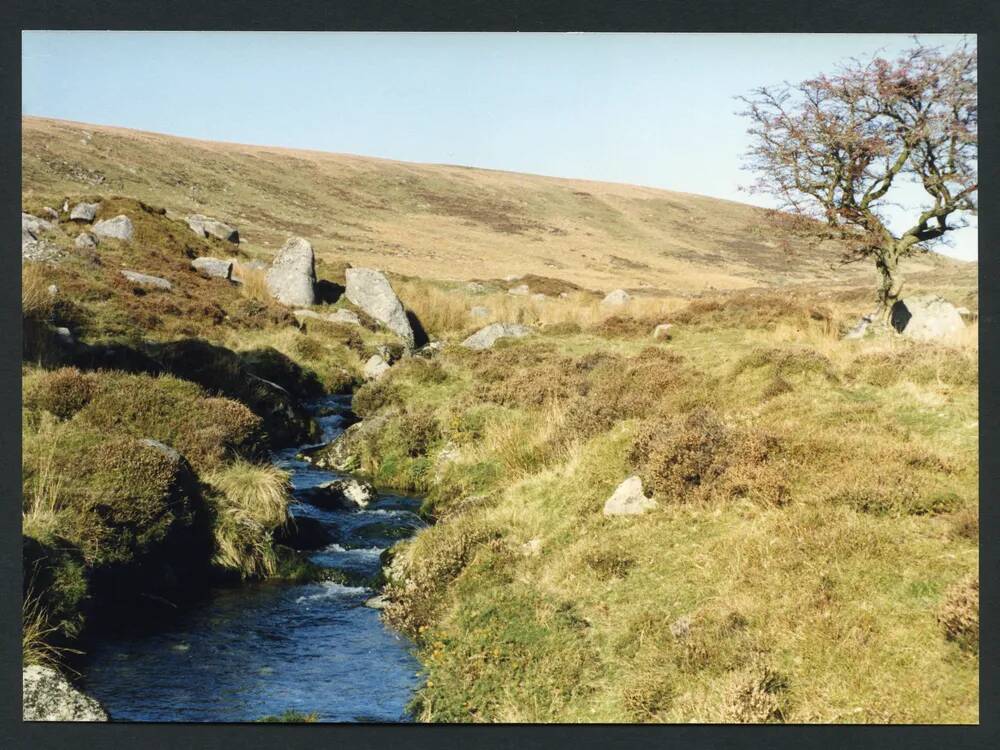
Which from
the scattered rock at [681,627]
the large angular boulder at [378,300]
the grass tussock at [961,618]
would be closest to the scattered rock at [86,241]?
the large angular boulder at [378,300]

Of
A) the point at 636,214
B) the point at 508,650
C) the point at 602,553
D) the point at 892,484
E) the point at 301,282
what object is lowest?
the point at 508,650

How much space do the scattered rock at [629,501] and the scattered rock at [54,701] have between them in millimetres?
6283

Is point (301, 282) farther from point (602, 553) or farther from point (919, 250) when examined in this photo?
point (602, 553)

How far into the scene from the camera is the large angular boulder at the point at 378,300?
96.8 feet

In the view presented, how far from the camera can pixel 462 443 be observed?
50.3 feet

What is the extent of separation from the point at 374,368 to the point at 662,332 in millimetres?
9087

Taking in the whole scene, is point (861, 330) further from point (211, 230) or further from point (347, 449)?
point (211, 230)

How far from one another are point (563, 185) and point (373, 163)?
28.7 metres

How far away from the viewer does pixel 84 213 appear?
93.4 ft

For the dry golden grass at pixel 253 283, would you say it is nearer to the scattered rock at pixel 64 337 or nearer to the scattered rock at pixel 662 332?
the scattered rock at pixel 64 337

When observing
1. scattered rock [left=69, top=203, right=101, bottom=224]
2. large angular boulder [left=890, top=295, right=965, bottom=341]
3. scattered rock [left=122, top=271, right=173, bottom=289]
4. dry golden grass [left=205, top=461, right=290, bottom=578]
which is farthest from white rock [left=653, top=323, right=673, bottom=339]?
scattered rock [left=69, top=203, right=101, bottom=224]

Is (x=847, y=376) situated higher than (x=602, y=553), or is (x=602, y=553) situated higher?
(x=847, y=376)

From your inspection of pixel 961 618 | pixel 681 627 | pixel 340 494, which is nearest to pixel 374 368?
pixel 340 494

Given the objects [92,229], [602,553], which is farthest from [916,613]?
[92,229]
